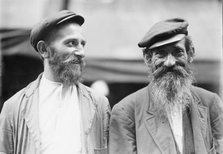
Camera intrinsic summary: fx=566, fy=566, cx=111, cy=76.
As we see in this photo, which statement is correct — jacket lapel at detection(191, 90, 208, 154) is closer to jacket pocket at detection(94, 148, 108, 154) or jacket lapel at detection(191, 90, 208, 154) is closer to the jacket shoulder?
the jacket shoulder

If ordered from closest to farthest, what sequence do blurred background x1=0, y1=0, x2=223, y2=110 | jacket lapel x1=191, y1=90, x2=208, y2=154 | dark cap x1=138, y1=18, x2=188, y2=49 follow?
jacket lapel x1=191, y1=90, x2=208, y2=154, dark cap x1=138, y1=18, x2=188, y2=49, blurred background x1=0, y1=0, x2=223, y2=110

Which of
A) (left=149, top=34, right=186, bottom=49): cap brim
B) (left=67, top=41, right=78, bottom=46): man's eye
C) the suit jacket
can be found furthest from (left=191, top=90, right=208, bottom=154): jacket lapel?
(left=67, top=41, right=78, bottom=46): man's eye

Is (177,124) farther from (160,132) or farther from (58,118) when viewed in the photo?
(58,118)

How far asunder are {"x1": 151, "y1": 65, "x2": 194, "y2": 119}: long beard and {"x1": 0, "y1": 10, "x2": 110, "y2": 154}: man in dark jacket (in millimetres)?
448

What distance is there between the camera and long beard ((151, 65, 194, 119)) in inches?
171

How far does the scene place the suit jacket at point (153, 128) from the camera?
4203 mm

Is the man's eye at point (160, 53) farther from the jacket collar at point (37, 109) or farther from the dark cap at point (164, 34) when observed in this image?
the jacket collar at point (37, 109)

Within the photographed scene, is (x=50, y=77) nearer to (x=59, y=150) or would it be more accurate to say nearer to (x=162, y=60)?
(x=59, y=150)

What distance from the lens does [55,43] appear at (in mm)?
4484

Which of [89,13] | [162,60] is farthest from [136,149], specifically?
[89,13]

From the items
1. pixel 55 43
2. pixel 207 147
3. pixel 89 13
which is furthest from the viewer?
pixel 89 13

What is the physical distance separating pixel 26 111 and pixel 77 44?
658 mm

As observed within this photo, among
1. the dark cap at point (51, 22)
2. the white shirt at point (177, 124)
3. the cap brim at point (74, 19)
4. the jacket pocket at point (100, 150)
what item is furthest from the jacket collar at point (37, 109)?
the white shirt at point (177, 124)

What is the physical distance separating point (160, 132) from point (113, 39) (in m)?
3.42
